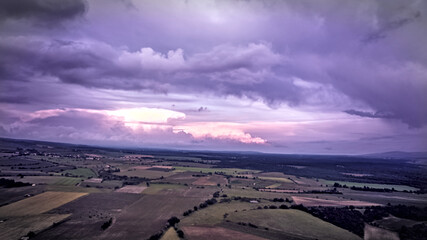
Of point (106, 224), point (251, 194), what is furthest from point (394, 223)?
point (106, 224)

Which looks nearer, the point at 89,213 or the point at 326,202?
the point at 89,213

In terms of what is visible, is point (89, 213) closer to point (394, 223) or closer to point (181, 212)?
point (181, 212)

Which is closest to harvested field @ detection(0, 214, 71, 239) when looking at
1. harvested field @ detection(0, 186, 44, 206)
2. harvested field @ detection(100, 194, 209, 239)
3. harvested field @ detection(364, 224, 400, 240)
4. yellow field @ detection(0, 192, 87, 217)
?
yellow field @ detection(0, 192, 87, 217)

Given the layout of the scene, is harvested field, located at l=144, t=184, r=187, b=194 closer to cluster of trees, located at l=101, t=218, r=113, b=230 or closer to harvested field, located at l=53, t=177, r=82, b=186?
harvested field, located at l=53, t=177, r=82, b=186

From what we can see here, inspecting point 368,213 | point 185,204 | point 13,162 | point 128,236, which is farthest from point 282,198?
point 13,162

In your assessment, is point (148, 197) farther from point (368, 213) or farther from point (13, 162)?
point (13, 162)

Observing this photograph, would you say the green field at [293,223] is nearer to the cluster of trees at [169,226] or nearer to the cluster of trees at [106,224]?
the cluster of trees at [169,226]
